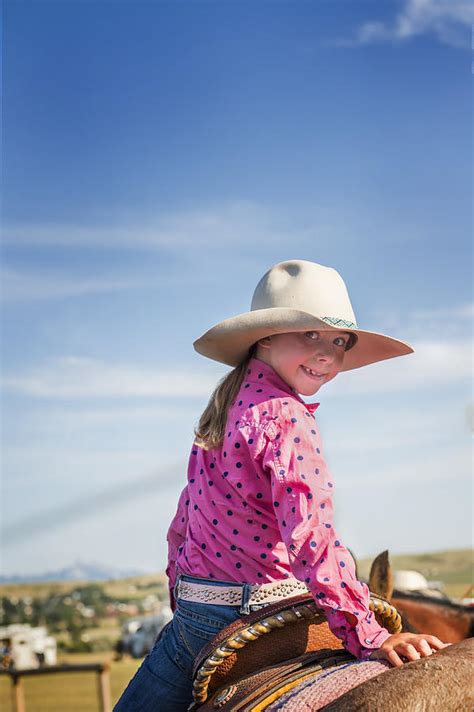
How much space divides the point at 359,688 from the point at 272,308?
1.46 m

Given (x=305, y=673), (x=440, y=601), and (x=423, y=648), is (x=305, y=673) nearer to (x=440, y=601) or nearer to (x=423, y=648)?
(x=423, y=648)

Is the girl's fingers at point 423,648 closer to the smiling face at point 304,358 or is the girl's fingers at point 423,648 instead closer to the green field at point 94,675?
the smiling face at point 304,358

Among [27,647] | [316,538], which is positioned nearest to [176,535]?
[316,538]

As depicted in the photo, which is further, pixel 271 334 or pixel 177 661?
pixel 271 334

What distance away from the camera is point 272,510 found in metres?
3.25

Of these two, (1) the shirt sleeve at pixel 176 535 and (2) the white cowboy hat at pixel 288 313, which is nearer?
(2) the white cowboy hat at pixel 288 313

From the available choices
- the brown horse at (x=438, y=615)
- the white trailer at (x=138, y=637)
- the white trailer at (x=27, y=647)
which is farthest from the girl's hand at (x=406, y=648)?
the white trailer at (x=27, y=647)

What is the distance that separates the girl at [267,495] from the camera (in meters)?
2.95

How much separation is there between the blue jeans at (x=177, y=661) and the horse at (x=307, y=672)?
8.1 inches

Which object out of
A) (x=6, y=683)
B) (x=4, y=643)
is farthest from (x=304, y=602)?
(x=6, y=683)

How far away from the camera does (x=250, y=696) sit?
110 inches

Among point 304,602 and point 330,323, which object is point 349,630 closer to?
point 304,602

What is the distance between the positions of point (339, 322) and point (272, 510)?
735 mm

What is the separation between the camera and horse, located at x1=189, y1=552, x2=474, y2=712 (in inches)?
96.3
